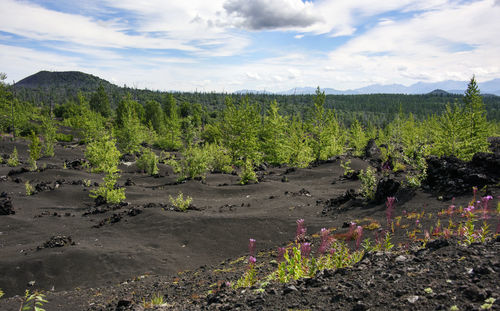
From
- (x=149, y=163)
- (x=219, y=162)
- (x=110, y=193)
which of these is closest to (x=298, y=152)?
(x=219, y=162)

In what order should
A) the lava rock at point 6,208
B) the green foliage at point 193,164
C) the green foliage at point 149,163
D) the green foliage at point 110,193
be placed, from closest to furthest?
the lava rock at point 6,208
the green foliage at point 110,193
the green foliage at point 193,164
the green foliage at point 149,163

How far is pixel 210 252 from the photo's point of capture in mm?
8805

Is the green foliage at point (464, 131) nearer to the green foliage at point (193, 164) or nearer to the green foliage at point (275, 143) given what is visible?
the green foliage at point (275, 143)

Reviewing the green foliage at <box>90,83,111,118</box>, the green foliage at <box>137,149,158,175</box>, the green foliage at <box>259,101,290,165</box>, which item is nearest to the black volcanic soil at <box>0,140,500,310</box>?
the green foliage at <box>137,149,158,175</box>

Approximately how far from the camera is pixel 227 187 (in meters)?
17.8

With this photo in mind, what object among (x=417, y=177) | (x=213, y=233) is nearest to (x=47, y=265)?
(x=213, y=233)

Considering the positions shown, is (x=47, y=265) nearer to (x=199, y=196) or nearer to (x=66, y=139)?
(x=199, y=196)

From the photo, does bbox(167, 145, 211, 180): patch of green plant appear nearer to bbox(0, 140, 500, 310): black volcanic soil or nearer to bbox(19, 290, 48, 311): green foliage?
bbox(0, 140, 500, 310): black volcanic soil

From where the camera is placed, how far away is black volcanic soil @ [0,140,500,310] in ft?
12.4

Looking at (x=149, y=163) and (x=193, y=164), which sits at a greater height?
(x=193, y=164)

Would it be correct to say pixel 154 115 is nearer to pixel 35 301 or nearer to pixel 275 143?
pixel 275 143

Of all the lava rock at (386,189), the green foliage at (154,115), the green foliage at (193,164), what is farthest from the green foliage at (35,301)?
the green foliage at (154,115)

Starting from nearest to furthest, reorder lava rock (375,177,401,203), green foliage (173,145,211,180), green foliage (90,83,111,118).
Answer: lava rock (375,177,401,203), green foliage (173,145,211,180), green foliage (90,83,111,118)

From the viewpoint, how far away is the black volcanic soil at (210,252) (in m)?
3.78
